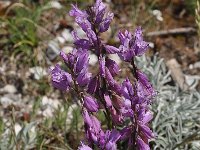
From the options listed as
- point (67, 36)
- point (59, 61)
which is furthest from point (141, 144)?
point (67, 36)

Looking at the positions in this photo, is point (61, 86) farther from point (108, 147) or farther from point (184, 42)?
point (184, 42)

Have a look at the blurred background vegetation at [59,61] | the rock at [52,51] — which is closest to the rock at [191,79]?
the blurred background vegetation at [59,61]

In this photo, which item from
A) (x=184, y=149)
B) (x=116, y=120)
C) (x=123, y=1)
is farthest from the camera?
(x=123, y=1)

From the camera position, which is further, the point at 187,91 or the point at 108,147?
the point at 187,91

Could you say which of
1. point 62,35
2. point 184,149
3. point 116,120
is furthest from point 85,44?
point 62,35

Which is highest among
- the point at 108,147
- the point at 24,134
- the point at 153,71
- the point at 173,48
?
the point at 173,48

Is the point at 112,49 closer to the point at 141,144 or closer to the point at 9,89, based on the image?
the point at 141,144

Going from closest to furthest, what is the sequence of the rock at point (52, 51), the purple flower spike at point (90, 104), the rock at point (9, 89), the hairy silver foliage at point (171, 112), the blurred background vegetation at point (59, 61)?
the purple flower spike at point (90, 104)
the hairy silver foliage at point (171, 112)
the blurred background vegetation at point (59, 61)
the rock at point (9, 89)
the rock at point (52, 51)

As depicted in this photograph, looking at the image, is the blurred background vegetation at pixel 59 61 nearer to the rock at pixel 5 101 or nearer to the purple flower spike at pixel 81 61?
the rock at pixel 5 101
